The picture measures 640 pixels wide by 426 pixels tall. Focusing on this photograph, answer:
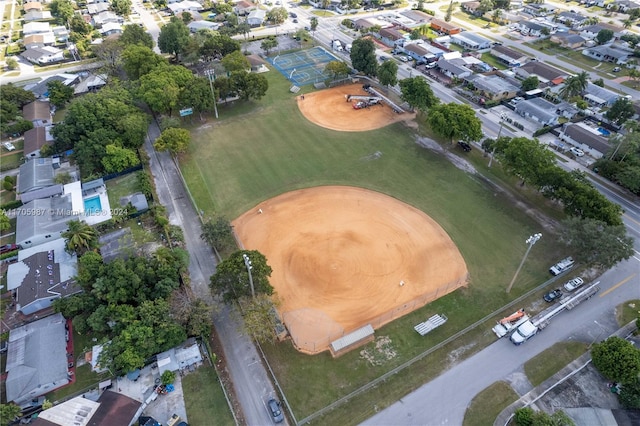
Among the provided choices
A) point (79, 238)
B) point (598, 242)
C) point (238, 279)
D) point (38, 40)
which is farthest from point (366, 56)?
point (38, 40)

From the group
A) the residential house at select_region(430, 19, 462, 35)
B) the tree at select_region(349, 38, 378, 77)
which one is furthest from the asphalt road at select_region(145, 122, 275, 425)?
the residential house at select_region(430, 19, 462, 35)

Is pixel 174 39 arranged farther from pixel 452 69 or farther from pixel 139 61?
pixel 452 69

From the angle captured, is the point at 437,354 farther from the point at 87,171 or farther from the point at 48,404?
the point at 87,171

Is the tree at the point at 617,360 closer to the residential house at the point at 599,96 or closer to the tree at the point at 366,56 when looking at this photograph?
the residential house at the point at 599,96

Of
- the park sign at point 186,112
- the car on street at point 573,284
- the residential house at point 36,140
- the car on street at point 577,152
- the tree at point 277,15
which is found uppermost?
the tree at point 277,15

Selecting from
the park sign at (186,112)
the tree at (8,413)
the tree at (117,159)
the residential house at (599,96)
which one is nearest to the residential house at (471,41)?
the residential house at (599,96)
